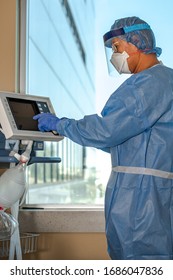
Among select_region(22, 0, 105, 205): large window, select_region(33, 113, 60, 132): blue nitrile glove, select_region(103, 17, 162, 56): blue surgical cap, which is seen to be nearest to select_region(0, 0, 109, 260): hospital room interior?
select_region(22, 0, 105, 205): large window

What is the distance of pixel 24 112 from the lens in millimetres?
2150

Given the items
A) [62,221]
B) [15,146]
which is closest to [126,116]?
[15,146]

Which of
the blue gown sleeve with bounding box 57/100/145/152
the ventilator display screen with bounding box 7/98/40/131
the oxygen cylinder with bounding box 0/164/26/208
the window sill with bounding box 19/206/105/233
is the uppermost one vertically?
the ventilator display screen with bounding box 7/98/40/131

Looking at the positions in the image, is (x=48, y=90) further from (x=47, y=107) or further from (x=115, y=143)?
(x=115, y=143)

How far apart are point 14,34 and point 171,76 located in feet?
3.67

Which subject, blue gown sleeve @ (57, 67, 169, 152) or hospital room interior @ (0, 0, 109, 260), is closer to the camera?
blue gown sleeve @ (57, 67, 169, 152)

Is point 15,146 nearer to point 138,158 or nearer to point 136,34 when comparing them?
point 138,158

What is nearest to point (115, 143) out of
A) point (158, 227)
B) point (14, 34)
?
point (158, 227)

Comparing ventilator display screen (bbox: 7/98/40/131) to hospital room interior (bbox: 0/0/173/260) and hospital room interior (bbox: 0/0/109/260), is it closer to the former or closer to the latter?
hospital room interior (bbox: 0/0/173/260)

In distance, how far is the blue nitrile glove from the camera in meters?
2.02

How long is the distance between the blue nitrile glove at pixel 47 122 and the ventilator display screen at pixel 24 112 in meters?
0.07

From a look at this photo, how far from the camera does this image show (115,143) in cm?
190

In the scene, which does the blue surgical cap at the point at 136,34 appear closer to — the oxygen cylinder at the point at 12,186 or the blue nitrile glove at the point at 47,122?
the blue nitrile glove at the point at 47,122

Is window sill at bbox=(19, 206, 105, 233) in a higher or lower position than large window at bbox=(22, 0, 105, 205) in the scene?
lower
